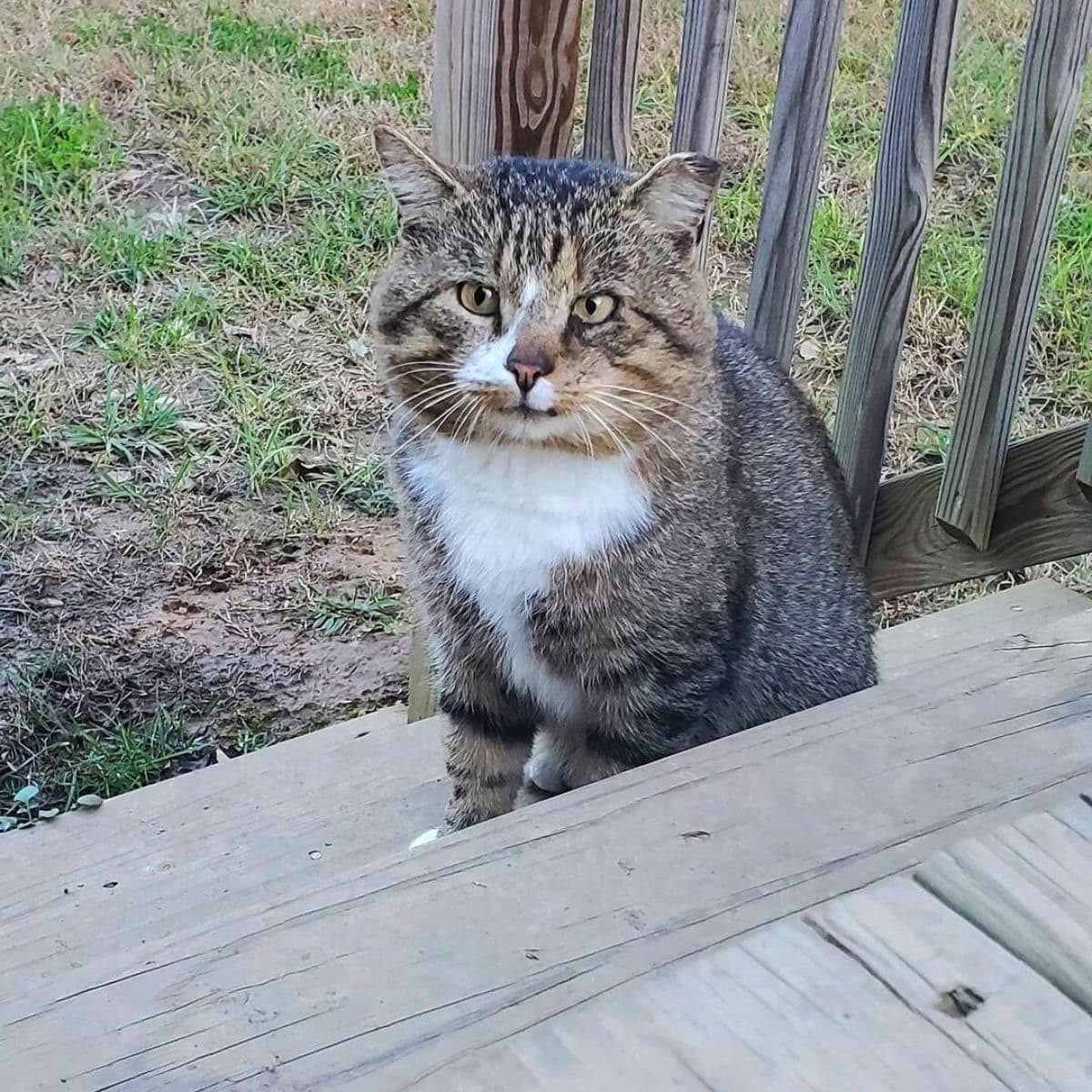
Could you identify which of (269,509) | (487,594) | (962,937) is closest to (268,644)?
(269,509)

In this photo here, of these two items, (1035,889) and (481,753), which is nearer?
(1035,889)

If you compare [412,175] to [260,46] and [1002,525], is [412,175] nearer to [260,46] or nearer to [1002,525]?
[1002,525]

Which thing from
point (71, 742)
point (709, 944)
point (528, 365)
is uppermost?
point (528, 365)

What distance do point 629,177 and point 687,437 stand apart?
0.39m

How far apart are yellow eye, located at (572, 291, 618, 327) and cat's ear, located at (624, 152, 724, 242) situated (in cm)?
14

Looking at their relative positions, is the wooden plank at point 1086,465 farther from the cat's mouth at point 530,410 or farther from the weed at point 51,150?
the weed at point 51,150

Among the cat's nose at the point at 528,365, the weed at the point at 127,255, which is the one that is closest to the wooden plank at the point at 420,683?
the cat's nose at the point at 528,365

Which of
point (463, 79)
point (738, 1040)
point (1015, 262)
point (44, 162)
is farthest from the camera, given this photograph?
point (44, 162)

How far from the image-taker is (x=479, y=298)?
191 cm

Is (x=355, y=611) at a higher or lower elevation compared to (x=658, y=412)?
lower

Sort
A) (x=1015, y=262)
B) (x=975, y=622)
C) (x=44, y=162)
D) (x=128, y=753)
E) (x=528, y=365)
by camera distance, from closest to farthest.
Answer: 1. (x=528, y=365)
2. (x=1015, y=262)
3. (x=975, y=622)
4. (x=128, y=753)
5. (x=44, y=162)

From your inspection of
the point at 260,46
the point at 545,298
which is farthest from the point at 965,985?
the point at 260,46

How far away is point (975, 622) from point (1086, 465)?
20.0 inches

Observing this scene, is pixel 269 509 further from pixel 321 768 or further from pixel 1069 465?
pixel 1069 465
